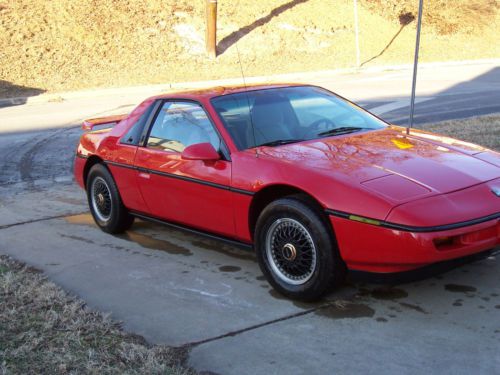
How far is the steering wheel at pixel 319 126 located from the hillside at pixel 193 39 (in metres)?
17.0

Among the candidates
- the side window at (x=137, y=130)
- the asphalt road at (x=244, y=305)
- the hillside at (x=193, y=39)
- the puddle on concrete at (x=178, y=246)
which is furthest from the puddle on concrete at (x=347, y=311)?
the hillside at (x=193, y=39)

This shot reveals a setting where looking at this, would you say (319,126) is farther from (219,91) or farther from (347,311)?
(347,311)

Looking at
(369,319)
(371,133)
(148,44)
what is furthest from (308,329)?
(148,44)

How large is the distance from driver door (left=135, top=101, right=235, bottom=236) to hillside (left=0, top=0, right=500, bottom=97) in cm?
1613

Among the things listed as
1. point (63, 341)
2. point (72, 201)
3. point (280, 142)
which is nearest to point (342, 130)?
point (280, 142)

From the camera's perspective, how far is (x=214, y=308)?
425cm

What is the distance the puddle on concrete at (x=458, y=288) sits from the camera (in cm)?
431

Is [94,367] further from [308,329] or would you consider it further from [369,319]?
[369,319]

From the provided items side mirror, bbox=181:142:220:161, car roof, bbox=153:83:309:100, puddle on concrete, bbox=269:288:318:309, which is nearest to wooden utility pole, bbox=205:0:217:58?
car roof, bbox=153:83:309:100

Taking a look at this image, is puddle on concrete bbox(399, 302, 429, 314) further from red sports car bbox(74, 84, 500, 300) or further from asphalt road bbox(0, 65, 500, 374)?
red sports car bbox(74, 84, 500, 300)

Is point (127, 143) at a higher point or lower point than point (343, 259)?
higher

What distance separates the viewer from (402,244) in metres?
3.71

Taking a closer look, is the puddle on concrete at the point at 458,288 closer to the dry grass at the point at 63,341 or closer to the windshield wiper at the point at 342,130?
the windshield wiper at the point at 342,130

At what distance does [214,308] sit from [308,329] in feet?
2.31
